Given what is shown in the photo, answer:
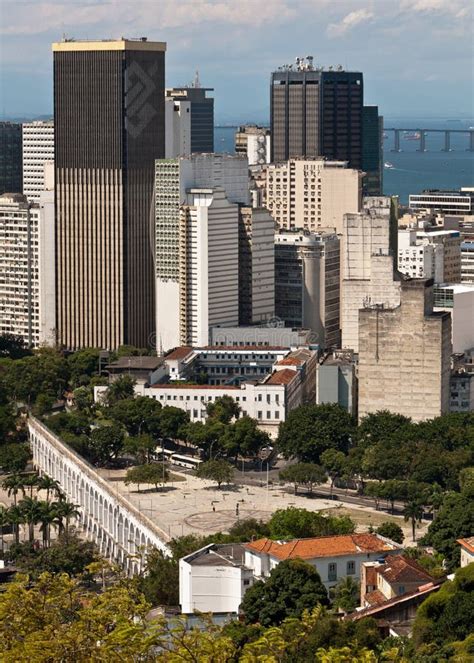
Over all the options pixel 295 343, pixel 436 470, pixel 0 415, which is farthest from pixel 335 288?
pixel 436 470

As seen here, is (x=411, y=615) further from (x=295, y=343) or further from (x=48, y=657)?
(x=295, y=343)

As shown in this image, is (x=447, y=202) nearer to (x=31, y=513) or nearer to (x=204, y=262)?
(x=204, y=262)

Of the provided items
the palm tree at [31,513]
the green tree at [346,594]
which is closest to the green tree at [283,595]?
the green tree at [346,594]

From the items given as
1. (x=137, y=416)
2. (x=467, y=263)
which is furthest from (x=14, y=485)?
(x=467, y=263)

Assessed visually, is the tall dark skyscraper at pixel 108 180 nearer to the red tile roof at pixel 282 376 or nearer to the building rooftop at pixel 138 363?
the building rooftop at pixel 138 363

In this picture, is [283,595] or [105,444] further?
[105,444]

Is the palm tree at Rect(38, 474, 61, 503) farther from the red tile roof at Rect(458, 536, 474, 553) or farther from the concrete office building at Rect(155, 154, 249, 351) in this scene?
the concrete office building at Rect(155, 154, 249, 351)
